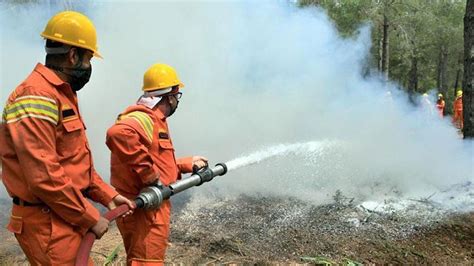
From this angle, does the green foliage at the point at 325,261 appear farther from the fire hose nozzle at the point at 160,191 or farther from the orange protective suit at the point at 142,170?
the orange protective suit at the point at 142,170

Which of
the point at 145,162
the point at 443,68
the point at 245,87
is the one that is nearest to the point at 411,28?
the point at 443,68

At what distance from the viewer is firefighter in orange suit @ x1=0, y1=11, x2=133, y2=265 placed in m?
2.09

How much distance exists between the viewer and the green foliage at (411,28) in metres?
17.4

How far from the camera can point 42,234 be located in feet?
7.33

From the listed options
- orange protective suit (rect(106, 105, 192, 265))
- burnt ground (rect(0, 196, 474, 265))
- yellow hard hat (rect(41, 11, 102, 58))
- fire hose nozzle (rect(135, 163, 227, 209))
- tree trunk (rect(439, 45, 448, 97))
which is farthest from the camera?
tree trunk (rect(439, 45, 448, 97))

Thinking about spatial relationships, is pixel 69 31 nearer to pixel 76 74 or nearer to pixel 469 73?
pixel 76 74

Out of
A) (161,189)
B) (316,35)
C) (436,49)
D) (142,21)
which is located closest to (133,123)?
(161,189)

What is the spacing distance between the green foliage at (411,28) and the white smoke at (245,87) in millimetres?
2852

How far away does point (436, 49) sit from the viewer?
32.1 m

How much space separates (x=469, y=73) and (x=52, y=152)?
5.68 meters

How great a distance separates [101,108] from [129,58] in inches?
48.2

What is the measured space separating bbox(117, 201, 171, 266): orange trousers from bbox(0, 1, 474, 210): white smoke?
10.2 feet

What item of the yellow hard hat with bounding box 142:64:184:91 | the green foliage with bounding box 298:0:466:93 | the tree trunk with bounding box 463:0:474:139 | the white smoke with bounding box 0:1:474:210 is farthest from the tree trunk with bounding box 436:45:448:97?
the yellow hard hat with bounding box 142:64:184:91

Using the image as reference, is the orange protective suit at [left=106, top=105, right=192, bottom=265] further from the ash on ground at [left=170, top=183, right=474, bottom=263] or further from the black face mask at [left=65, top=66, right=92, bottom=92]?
the ash on ground at [left=170, top=183, right=474, bottom=263]
